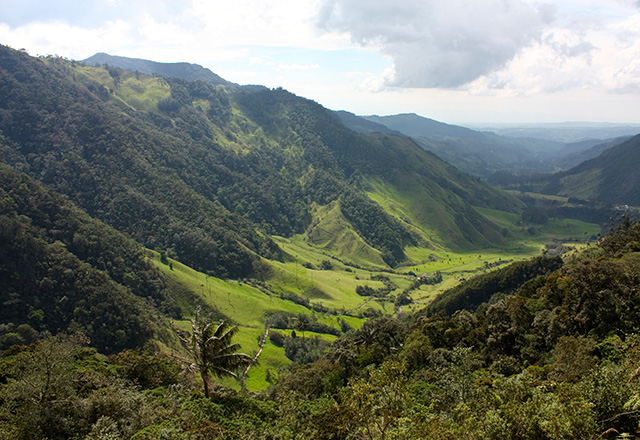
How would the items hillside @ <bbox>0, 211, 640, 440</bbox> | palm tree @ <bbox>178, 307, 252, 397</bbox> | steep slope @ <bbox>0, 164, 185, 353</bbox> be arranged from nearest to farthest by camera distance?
hillside @ <bbox>0, 211, 640, 440</bbox> < palm tree @ <bbox>178, 307, 252, 397</bbox> < steep slope @ <bbox>0, 164, 185, 353</bbox>

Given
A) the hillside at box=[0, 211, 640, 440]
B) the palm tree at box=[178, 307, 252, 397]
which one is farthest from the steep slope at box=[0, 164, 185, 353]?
the palm tree at box=[178, 307, 252, 397]

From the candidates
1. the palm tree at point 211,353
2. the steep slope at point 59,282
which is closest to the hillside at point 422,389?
the palm tree at point 211,353

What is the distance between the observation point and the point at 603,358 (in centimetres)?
3697

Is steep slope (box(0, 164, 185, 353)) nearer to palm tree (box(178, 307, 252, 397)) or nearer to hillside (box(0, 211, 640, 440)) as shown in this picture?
hillside (box(0, 211, 640, 440))

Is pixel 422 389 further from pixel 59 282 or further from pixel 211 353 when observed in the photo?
pixel 59 282

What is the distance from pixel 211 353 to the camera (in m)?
31.5

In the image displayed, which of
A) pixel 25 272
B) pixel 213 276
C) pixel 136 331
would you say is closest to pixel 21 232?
pixel 25 272

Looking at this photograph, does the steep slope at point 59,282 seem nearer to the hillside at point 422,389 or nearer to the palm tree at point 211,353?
the hillside at point 422,389

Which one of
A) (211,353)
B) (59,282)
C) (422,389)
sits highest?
(211,353)

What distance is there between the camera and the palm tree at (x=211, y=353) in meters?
31.2

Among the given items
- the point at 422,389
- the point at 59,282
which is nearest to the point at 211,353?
the point at 422,389

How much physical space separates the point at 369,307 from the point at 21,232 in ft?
462

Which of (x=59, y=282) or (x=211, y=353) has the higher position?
(x=211, y=353)

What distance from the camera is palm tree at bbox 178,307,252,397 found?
31.2 metres
